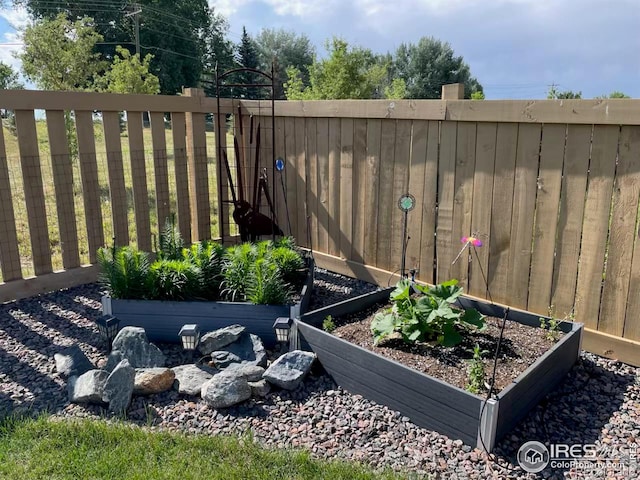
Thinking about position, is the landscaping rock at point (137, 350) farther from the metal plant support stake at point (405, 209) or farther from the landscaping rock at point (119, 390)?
the metal plant support stake at point (405, 209)

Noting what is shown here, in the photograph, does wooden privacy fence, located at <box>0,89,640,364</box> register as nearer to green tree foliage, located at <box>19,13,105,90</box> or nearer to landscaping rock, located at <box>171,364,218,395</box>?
landscaping rock, located at <box>171,364,218,395</box>

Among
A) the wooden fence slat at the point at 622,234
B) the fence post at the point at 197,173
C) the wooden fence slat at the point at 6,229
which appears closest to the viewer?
the wooden fence slat at the point at 622,234

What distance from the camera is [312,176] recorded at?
4.38 metres

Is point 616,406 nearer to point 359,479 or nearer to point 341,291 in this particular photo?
point 359,479

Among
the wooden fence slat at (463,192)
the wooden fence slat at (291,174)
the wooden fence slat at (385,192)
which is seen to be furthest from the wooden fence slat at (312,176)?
the wooden fence slat at (463,192)

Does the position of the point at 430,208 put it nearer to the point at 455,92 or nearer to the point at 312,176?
the point at 455,92

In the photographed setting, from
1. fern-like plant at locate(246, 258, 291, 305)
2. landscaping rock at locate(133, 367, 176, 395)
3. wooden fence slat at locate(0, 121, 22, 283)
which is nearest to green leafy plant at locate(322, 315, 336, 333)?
fern-like plant at locate(246, 258, 291, 305)

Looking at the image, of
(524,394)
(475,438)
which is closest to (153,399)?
(475,438)

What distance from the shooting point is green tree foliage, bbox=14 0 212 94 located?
97.5 ft

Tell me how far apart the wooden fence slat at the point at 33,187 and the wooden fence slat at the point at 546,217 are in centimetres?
343

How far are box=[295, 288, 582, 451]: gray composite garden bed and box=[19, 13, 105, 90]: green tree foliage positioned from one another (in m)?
8.01

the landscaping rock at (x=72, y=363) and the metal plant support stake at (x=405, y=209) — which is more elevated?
the metal plant support stake at (x=405, y=209)

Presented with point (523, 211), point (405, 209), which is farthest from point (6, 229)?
point (523, 211)

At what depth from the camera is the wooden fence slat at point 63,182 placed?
12.3ft
